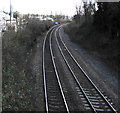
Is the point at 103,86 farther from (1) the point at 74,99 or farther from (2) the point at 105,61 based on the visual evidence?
(2) the point at 105,61

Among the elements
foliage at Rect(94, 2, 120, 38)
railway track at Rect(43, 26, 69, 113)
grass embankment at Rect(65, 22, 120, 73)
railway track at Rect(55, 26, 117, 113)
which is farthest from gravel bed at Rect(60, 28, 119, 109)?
foliage at Rect(94, 2, 120, 38)

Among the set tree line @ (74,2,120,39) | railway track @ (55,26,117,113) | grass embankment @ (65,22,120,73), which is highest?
tree line @ (74,2,120,39)

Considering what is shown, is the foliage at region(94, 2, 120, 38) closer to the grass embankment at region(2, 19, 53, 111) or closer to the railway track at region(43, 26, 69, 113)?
the railway track at region(43, 26, 69, 113)

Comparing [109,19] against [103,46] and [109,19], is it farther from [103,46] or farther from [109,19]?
[103,46]

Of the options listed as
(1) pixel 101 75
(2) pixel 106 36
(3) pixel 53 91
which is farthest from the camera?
(2) pixel 106 36

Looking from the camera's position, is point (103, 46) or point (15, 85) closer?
point (15, 85)

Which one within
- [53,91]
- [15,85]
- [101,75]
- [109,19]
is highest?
[109,19]

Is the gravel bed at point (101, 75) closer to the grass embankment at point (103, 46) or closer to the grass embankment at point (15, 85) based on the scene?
the grass embankment at point (103, 46)

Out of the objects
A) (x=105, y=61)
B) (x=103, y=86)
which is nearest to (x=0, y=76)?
(x=103, y=86)

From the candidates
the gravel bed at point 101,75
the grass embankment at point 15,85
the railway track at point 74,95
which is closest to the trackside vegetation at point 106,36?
the gravel bed at point 101,75

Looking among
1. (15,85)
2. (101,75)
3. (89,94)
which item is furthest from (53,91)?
(101,75)

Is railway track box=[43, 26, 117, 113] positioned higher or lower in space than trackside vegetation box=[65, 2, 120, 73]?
lower

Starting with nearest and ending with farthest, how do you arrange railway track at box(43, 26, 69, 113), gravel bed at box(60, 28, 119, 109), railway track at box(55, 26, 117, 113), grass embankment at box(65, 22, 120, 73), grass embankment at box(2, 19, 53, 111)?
grass embankment at box(2, 19, 53, 111)
railway track at box(43, 26, 69, 113)
railway track at box(55, 26, 117, 113)
gravel bed at box(60, 28, 119, 109)
grass embankment at box(65, 22, 120, 73)

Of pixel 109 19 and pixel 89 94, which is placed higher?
pixel 109 19
